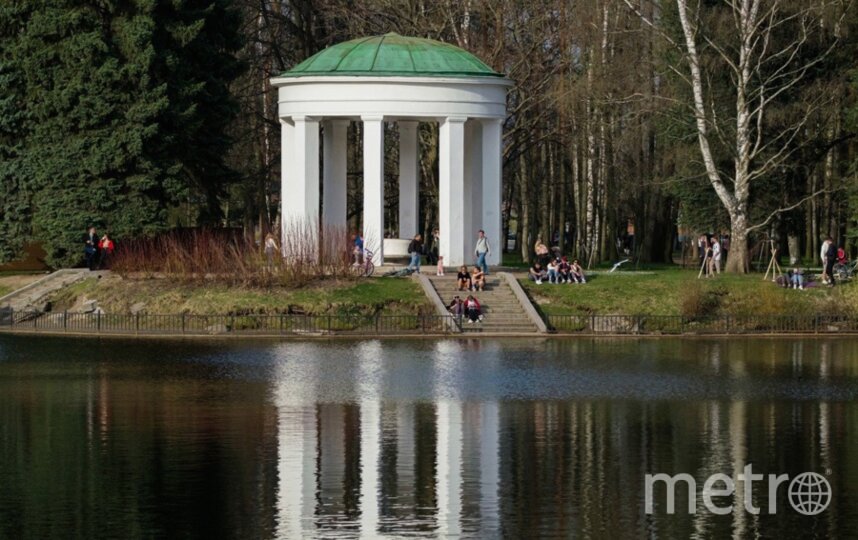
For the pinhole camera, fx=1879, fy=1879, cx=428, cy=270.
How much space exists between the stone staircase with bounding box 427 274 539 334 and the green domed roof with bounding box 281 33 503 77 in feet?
22.3

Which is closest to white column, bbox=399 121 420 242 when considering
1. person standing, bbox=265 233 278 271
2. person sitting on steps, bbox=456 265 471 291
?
person standing, bbox=265 233 278 271

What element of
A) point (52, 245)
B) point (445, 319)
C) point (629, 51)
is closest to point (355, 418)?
point (445, 319)

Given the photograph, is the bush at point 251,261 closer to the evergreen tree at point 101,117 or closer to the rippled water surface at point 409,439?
the evergreen tree at point 101,117

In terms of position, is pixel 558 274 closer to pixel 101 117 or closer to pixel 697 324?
pixel 697 324

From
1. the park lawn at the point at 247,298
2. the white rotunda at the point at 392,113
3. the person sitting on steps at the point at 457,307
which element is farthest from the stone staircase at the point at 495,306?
the white rotunda at the point at 392,113

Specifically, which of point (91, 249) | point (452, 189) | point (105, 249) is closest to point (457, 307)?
point (452, 189)

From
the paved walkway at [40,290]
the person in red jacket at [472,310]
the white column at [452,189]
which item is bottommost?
the person in red jacket at [472,310]

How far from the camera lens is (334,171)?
65062mm

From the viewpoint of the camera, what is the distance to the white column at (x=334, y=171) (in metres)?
64.6

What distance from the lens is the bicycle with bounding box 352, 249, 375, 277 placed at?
5588 centimetres

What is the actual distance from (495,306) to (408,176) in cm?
1328

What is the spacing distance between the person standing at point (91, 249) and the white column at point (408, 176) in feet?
37.3

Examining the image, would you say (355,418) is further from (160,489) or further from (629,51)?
(629,51)

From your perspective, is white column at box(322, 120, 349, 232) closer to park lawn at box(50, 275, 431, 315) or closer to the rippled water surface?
park lawn at box(50, 275, 431, 315)
